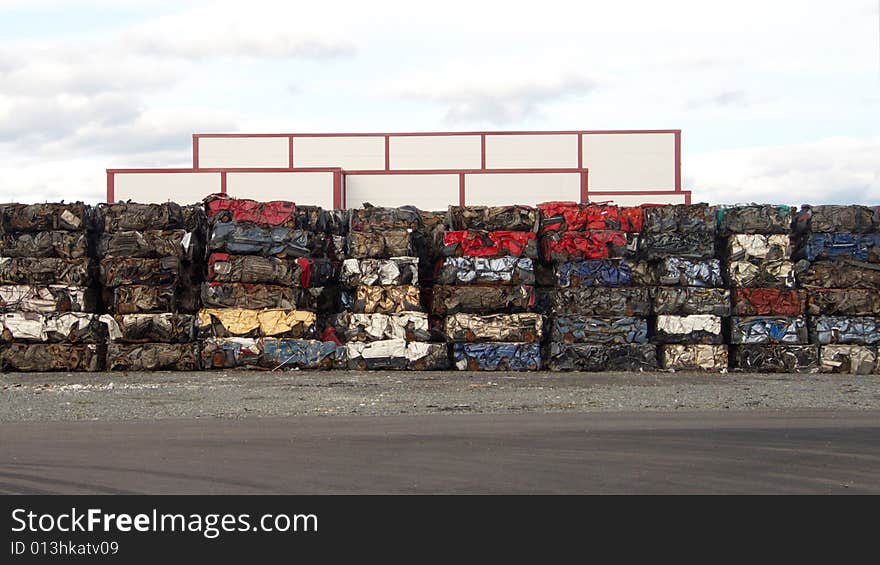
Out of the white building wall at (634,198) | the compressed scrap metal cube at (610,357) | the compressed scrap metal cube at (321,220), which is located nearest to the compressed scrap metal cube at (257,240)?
the compressed scrap metal cube at (321,220)

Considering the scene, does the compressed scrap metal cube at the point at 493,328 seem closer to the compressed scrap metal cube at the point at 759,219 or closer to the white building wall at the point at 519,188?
the compressed scrap metal cube at the point at 759,219

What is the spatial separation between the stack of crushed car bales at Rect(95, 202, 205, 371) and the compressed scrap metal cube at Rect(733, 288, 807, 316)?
11335mm

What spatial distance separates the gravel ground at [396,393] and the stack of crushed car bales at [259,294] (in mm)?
572

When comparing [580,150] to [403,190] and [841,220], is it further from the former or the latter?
[841,220]

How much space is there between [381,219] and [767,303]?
819 cm

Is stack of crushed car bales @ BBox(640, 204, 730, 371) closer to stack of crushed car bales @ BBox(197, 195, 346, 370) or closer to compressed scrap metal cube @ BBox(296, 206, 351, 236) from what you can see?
compressed scrap metal cube @ BBox(296, 206, 351, 236)

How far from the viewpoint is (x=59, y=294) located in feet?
65.3

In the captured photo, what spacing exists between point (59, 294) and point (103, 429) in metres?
8.99

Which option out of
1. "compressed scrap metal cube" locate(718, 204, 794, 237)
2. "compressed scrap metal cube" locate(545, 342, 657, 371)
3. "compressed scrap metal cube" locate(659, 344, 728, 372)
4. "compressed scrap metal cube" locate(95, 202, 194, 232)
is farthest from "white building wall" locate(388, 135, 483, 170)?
"compressed scrap metal cube" locate(659, 344, 728, 372)

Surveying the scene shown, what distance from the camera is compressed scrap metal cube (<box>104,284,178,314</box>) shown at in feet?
65.2

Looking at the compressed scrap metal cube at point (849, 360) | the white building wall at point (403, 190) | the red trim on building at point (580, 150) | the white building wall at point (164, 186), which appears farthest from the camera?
the red trim on building at point (580, 150)

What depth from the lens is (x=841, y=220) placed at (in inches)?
800

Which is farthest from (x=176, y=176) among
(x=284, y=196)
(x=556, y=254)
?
(x=556, y=254)

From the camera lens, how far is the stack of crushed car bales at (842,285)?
20234mm
